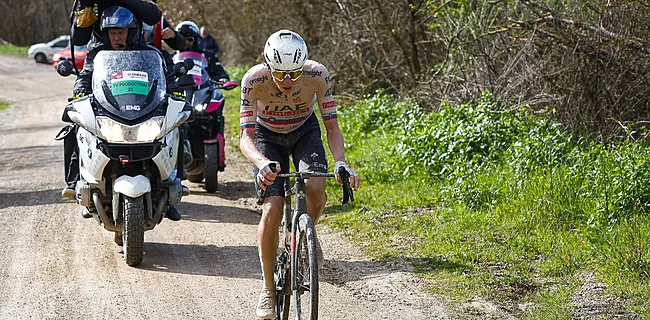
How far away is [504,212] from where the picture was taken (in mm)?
8008

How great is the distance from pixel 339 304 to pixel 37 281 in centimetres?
231

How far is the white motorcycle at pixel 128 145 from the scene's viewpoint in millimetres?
6883

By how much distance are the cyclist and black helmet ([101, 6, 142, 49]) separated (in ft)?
7.58

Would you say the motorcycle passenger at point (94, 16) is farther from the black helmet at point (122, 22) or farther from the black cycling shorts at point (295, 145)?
the black cycling shorts at point (295, 145)

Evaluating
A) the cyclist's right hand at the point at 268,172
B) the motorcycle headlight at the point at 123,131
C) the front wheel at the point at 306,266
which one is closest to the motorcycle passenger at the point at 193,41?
the motorcycle headlight at the point at 123,131

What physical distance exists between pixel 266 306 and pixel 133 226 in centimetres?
186

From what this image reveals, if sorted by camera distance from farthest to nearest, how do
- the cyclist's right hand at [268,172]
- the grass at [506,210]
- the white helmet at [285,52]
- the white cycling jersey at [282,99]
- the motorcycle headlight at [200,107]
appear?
1. the motorcycle headlight at [200,107]
2. the grass at [506,210]
3. the white cycling jersey at [282,99]
4. the white helmet at [285,52]
5. the cyclist's right hand at [268,172]

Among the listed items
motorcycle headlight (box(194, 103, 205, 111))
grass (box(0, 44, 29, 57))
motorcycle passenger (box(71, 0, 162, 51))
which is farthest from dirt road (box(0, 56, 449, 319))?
grass (box(0, 44, 29, 57))

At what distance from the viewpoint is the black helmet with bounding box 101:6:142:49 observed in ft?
24.8

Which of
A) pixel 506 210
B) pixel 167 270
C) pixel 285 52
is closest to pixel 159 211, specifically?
pixel 167 270

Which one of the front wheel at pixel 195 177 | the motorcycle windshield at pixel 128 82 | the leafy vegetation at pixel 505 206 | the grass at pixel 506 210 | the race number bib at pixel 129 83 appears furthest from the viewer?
the front wheel at pixel 195 177

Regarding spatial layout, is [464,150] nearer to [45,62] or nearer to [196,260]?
[196,260]

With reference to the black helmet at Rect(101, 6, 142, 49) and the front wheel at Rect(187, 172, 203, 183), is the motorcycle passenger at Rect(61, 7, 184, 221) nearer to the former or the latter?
the black helmet at Rect(101, 6, 142, 49)

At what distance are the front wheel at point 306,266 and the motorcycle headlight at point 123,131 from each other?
2.26 m
